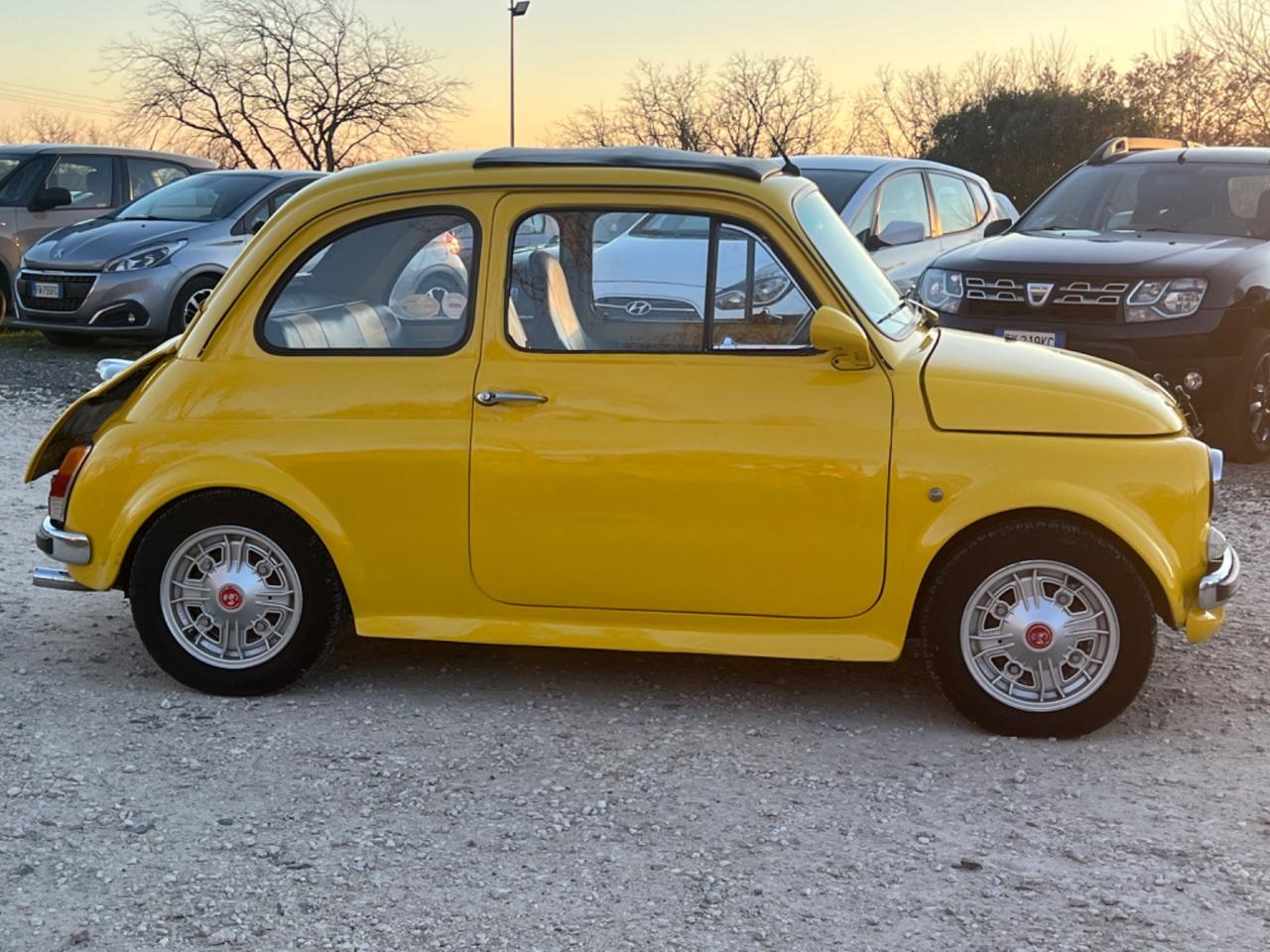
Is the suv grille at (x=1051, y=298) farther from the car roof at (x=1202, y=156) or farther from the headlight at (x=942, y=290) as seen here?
the car roof at (x=1202, y=156)

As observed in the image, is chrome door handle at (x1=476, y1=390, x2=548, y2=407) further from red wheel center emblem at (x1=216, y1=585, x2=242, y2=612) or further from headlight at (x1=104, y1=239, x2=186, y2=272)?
headlight at (x1=104, y1=239, x2=186, y2=272)

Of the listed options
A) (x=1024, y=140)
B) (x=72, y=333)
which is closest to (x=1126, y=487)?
(x=72, y=333)

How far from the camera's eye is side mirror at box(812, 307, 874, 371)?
176 inches

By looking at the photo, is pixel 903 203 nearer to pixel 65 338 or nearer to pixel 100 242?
pixel 100 242

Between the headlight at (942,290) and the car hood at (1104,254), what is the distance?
0.20 feet

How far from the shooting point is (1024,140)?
117ft

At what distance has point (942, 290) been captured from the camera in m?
9.27

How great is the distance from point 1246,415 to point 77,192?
1198 cm

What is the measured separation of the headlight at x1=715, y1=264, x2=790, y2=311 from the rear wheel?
16.0ft

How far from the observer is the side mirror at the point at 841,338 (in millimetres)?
4465

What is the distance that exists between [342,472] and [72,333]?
33.6ft

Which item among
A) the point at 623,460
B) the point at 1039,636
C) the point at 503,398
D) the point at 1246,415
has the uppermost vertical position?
the point at 503,398

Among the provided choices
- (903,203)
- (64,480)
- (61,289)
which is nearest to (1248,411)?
(903,203)

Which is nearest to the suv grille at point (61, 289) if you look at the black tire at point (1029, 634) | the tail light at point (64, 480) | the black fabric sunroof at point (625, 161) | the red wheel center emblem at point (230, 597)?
the tail light at point (64, 480)
